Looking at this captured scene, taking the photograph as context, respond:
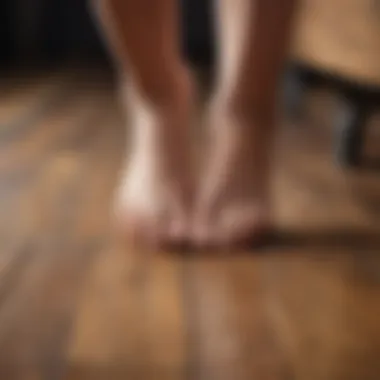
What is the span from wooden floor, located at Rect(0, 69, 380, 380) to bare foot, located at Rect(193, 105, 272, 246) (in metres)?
0.04

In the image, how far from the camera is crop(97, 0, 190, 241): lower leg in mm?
874

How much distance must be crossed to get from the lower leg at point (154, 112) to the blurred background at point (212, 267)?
0.16 ft

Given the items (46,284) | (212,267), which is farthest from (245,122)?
(46,284)

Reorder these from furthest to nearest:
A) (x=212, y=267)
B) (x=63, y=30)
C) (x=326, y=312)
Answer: (x=63, y=30) → (x=212, y=267) → (x=326, y=312)

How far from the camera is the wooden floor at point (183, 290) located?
24.1 inches

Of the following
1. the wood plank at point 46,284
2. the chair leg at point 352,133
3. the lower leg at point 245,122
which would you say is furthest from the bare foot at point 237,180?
the chair leg at point 352,133

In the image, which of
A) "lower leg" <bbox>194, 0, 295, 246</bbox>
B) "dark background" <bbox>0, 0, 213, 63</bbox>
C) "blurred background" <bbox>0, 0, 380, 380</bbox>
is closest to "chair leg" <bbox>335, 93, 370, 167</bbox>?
"blurred background" <bbox>0, 0, 380, 380</bbox>

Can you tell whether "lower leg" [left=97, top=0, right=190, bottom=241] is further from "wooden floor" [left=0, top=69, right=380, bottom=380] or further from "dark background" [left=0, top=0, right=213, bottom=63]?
"dark background" [left=0, top=0, right=213, bottom=63]

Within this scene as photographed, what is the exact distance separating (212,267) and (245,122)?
6.7 inches

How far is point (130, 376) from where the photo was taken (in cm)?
59

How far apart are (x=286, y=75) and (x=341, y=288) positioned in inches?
42.6

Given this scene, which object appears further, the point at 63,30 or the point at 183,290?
the point at 63,30

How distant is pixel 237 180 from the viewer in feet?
2.96

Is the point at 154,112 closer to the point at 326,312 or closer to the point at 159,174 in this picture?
the point at 159,174
